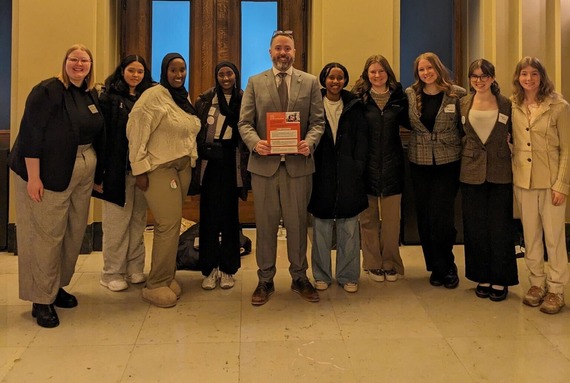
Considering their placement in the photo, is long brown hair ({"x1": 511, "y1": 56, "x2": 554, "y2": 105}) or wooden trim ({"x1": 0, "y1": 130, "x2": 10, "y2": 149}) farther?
wooden trim ({"x1": 0, "y1": 130, "x2": 10, "y2": 149})

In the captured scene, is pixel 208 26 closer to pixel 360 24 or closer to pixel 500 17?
pixel 360 24

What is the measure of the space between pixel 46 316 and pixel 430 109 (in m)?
2.67

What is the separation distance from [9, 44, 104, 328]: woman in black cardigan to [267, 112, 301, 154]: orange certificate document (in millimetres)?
1013

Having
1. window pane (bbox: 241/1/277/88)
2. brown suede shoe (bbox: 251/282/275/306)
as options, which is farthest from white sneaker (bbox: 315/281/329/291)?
window pane (bbox: 241/1/277/88)

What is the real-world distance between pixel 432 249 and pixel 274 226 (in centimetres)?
114

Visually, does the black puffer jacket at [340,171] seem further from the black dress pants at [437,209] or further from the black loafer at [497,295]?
the black loafer at [497,295]

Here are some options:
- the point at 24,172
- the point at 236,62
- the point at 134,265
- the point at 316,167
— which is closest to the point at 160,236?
the point at 134,265

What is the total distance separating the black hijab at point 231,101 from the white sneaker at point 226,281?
3.38 feet

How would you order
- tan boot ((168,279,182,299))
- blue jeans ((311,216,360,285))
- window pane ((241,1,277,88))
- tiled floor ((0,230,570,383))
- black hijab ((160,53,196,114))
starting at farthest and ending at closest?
window pane ((241,1,277,88)), blue jeans ((311,216,360,285)), tan boot ((168,279,182,299)), black hijab ((160,53,196,114)), tiled floor ((0,230,570,383))

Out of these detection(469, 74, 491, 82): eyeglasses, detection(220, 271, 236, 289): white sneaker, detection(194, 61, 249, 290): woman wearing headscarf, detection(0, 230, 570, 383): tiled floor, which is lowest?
detection(0, 230, 570, 383): tiled floor

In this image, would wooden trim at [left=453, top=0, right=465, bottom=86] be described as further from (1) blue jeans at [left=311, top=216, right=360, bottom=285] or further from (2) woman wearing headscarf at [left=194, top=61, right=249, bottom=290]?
(2) woman wearing headscarf at [left=194, top=61, right=249, bottom=290]

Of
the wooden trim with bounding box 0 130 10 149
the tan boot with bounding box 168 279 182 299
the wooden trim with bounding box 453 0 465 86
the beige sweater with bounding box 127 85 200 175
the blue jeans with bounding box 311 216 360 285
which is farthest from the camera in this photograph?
the wooden trim with bounding box 453 0 465 86

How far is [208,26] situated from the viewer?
505cm

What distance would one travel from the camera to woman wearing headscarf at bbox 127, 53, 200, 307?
3.04 m
